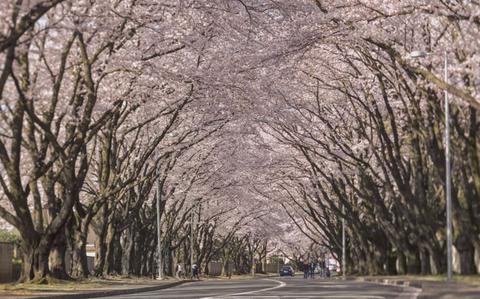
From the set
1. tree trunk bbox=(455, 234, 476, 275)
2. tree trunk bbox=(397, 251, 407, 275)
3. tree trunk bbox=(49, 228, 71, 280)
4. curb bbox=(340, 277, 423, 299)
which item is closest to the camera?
curb bbox=(340, 277, 423, 299)

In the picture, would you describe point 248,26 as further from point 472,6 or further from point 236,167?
point 236,167

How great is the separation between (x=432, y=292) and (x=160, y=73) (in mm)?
13593

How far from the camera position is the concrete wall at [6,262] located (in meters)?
36.6

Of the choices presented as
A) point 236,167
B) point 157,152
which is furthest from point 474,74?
point 236,167

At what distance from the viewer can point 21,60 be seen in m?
25.7

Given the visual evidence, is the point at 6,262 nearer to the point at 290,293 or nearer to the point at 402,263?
the point at 290,293

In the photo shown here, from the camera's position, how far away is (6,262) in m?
37.1

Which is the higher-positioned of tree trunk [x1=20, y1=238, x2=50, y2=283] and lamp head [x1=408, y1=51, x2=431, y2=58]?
lamp head [x1=408, y1=51, x2=431, y2=58]

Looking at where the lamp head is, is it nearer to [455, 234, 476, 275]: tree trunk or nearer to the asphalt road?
the asphalt road

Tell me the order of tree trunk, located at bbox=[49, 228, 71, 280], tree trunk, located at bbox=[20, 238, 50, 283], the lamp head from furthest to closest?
tree trunk, located at bbox=[49, 228, 71, 280] < tree trunk, located at bbox=[20, 238, 50, 283] < the lamp head

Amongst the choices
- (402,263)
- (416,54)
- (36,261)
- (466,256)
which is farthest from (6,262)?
(416,54)

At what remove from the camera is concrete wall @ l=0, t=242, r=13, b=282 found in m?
36.6

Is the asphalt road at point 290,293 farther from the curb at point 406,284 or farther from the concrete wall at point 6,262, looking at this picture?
the concrete wall at point 6,262

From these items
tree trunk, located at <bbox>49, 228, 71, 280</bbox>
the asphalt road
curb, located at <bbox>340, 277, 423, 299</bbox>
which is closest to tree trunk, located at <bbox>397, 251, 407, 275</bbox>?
curb, located at <bbox>340, 277, 423, 299</bbox>
